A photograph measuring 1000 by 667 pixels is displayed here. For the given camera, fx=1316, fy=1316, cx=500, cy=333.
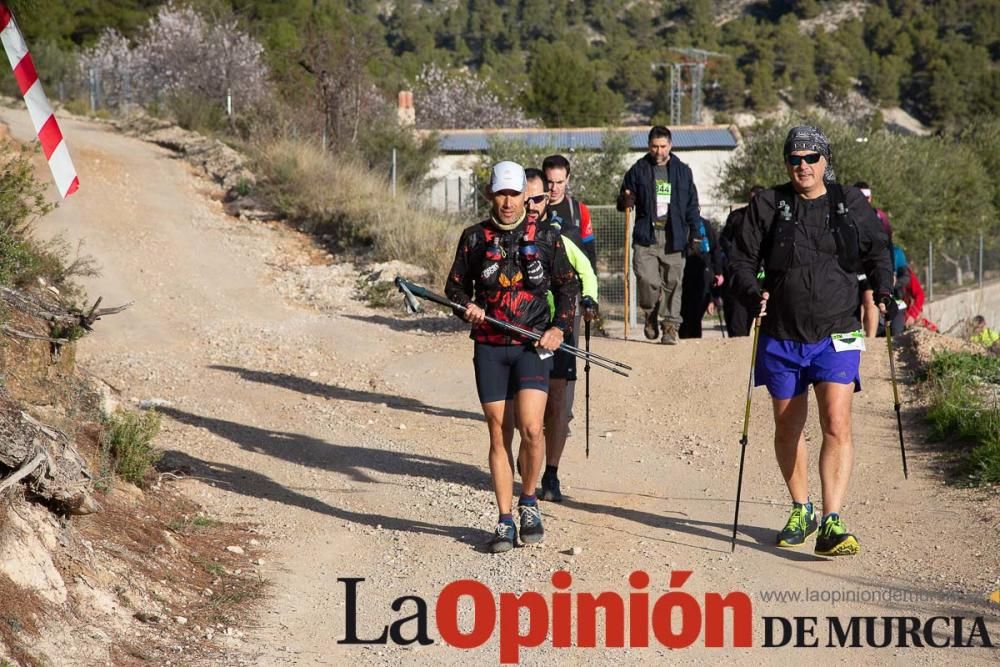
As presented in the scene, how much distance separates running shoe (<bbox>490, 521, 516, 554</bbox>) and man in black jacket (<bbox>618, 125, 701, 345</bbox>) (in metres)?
5.49

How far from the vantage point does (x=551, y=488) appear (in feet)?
26.1

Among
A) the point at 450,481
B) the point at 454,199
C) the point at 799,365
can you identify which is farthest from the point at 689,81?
the point at 799,365

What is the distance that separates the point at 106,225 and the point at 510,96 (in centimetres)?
4797

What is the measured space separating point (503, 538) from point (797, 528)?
151 centimetres

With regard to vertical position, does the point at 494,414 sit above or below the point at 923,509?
above

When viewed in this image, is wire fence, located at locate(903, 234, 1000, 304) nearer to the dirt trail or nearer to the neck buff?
the dirt trail

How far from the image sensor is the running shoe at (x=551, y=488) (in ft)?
26.0

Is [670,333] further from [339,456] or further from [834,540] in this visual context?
[834,540]

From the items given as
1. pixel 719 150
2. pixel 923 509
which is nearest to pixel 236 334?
pixel 923 509

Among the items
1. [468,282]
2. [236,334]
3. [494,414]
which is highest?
[468,282]

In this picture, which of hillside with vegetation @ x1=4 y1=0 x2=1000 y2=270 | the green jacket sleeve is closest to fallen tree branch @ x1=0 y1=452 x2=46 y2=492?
the green jacket sleeve

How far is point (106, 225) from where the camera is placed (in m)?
20.0

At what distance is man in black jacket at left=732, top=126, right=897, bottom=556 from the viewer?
21.2 ft

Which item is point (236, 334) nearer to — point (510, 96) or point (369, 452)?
point (369, 452)
